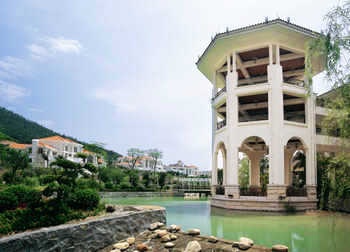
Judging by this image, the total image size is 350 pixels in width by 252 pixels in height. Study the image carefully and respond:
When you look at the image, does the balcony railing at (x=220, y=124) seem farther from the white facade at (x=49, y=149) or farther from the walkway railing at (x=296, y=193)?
the white facade at (x=49, y=149)

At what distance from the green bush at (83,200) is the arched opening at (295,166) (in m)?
11.6

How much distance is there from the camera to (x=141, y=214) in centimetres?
708

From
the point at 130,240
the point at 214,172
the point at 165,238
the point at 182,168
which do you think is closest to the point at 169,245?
the point at 165,238

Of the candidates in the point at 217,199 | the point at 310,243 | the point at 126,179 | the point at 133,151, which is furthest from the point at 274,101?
the point at 133,151

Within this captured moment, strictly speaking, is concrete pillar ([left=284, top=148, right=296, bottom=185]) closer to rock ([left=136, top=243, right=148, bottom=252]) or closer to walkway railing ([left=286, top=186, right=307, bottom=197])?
walkway railing ([left=286, top=186, right=307, bottom=197])

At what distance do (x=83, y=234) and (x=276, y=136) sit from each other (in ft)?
38.6

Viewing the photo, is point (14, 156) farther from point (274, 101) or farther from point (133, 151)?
point (133, 151)

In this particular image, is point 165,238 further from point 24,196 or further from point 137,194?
point 137,194

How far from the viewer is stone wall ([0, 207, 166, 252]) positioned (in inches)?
179

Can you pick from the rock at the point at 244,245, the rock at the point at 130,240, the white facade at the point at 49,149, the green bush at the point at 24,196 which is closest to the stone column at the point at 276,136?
the rock at the point at 244,245

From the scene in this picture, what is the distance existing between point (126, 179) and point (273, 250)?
33532mm

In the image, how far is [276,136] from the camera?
14695mm

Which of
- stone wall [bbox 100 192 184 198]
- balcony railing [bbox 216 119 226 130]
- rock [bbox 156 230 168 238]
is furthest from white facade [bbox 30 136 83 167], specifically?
→ rock [bbox 156 230 168 238]

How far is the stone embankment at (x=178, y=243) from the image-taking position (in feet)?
17.3
